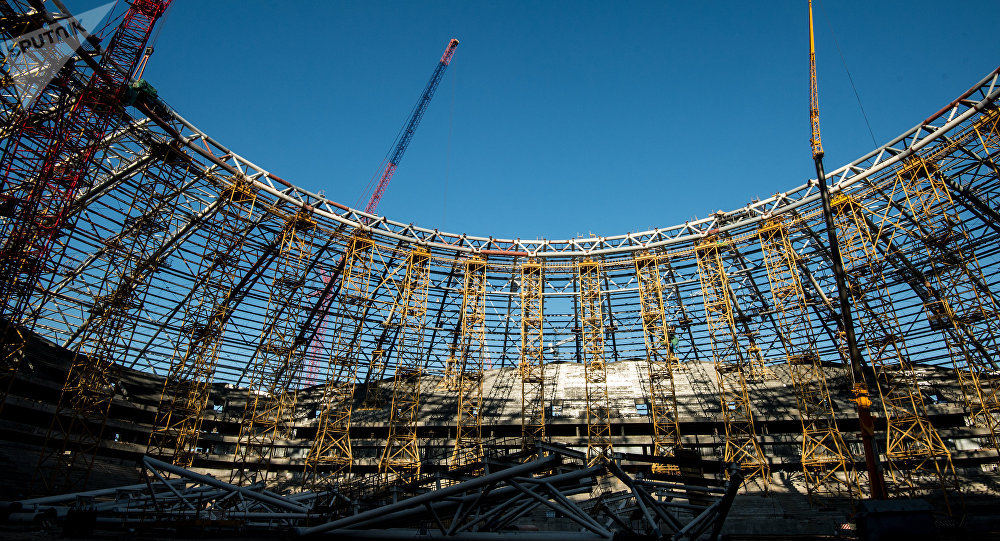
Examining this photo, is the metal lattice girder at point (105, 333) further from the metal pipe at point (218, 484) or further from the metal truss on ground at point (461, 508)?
the metal pipe at point (218, 484)

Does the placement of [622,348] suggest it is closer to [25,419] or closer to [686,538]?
[686,538]

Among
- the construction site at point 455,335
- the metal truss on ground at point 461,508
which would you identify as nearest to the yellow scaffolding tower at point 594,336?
the construction site at point 455,335

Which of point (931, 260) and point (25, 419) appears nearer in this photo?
point (931, 260)

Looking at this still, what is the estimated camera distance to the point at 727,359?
4559 cm

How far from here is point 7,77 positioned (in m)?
25.6

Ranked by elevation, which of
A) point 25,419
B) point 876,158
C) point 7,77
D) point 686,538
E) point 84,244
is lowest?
point 686,538

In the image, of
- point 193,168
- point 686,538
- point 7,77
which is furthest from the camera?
point 193,168

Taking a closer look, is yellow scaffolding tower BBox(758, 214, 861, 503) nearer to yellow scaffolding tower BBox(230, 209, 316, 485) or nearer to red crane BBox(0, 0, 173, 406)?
yellow scaffolding tower BBox(230, 209, 316, 485)

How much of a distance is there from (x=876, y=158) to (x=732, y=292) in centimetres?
1340

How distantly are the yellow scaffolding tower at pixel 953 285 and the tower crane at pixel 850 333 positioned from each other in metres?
5.13

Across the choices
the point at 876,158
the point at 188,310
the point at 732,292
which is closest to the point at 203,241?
the point at 188,310

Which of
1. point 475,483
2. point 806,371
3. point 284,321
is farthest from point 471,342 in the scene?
point 475,483

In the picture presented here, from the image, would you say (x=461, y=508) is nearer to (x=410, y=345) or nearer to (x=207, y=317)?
(x=207, y=317)

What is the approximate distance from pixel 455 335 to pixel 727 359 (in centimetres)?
2249
